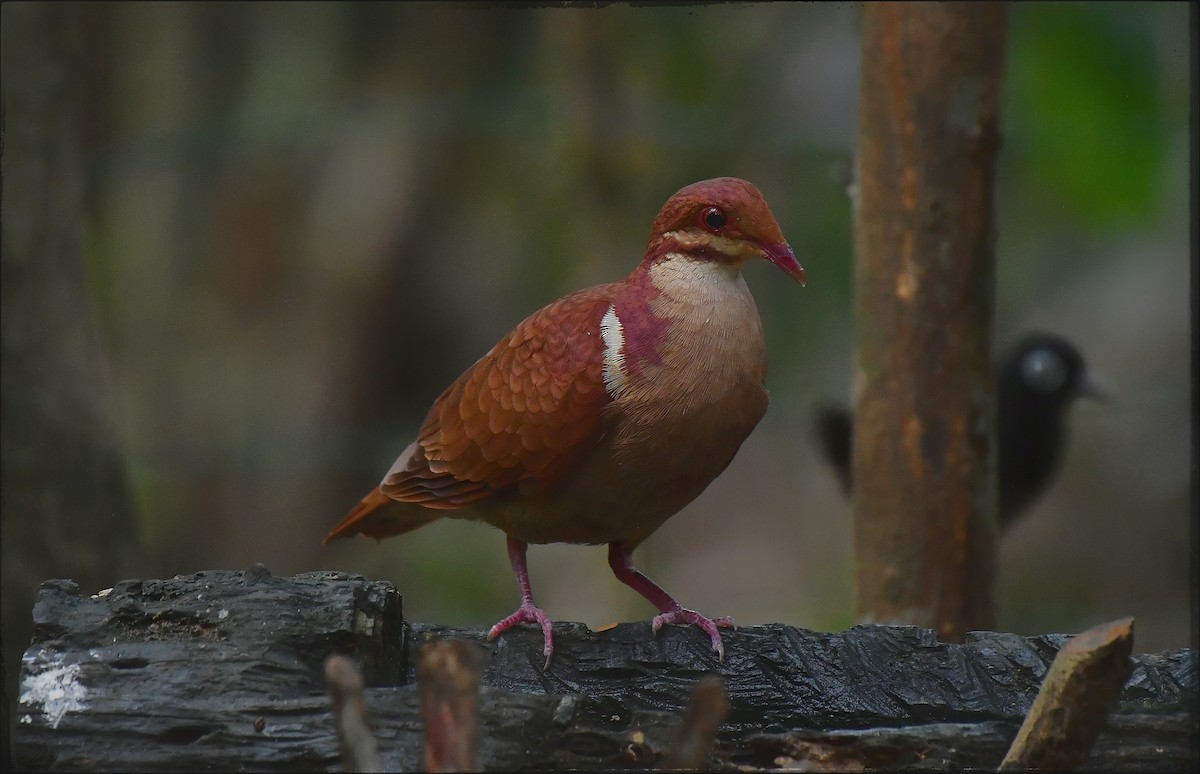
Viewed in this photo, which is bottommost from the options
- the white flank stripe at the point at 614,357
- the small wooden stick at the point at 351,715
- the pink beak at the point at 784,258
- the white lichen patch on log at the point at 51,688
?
the white lichen patch on log at the point at 51,688

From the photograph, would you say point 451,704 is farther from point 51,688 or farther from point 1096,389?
point 1096,389

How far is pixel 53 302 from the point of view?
447 centimetres

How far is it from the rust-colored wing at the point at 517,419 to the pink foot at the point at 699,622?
0.41m

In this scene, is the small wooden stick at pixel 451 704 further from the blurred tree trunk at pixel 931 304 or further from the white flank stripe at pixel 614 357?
the blurred tree trunk at pixel 931 304

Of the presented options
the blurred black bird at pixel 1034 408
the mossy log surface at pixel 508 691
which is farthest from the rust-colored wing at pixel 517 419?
the blurred black bird at pixel 1034 408

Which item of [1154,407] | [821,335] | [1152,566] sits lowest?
[1152,566]

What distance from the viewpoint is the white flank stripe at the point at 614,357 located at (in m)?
2.89

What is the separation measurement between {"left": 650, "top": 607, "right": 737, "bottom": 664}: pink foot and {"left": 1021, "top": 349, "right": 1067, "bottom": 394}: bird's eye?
473 cm

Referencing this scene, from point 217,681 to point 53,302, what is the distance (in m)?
2.52

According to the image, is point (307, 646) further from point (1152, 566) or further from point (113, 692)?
point (1152, 566)

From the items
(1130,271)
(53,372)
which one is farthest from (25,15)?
(1130,271)

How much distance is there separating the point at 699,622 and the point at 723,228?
917mm

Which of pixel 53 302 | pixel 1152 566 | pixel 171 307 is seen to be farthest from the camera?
pixel 171 307

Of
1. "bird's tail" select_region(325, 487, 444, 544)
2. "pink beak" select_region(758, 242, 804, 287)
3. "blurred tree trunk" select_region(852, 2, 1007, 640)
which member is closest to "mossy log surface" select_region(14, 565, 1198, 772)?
"bird's tail" select_region(325, 487, 444, 544)
